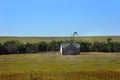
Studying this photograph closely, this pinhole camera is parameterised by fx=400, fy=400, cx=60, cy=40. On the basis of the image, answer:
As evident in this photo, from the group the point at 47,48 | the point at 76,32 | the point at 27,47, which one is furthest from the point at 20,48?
the point at 76,32

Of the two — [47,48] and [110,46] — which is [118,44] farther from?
[47,48]

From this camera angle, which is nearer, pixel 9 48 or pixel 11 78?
pixel 11 78

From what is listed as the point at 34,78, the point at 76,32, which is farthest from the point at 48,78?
the point at 76,32

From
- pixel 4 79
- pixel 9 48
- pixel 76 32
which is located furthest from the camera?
pixel 76 32

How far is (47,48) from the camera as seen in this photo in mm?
137500

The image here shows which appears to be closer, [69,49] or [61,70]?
[61,70]

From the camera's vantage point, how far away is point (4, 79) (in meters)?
34.8

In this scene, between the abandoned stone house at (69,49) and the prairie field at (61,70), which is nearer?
the prairie field at (61,70)

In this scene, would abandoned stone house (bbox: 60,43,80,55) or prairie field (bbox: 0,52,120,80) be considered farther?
abandoned stone house (bbox: 60,43,80,55)

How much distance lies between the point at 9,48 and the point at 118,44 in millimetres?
37941

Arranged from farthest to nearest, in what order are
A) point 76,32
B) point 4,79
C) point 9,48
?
point 76,32
point 9,48
point 4,79

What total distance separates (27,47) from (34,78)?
9722cm

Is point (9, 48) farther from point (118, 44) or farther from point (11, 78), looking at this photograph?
point (11, 78)

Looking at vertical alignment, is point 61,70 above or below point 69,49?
above
